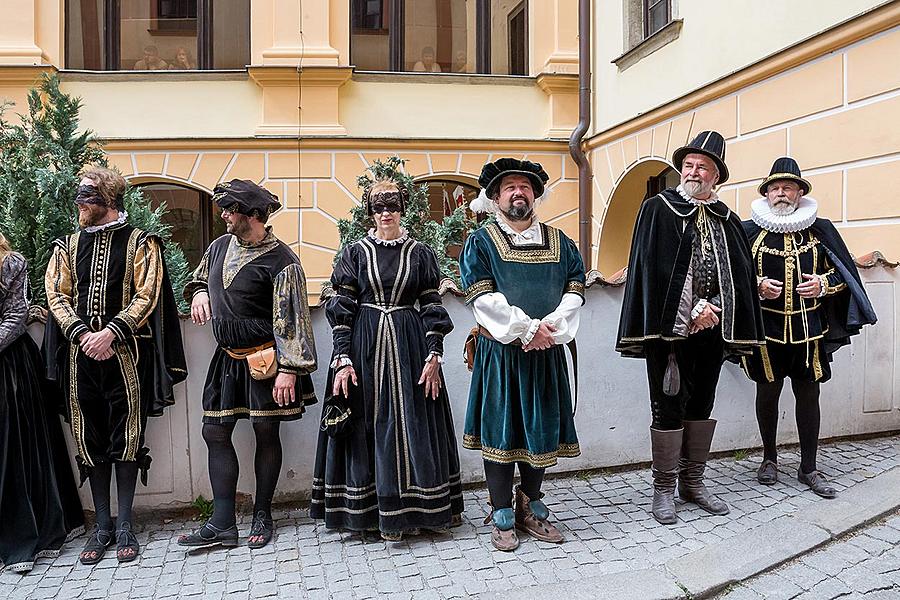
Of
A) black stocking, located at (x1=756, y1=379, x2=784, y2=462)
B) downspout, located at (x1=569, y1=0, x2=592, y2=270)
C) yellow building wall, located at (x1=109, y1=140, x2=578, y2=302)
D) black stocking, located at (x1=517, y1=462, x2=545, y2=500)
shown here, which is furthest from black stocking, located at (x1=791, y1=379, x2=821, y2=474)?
yellow building wall, located at (x1=109, y1=140, x2=578, y2=302)

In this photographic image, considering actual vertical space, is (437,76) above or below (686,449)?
above

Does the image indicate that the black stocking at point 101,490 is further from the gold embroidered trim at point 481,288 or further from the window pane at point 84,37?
the window pane at point 84,37

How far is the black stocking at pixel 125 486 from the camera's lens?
3.93 m

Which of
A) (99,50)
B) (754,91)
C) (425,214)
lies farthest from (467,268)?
(99,50)

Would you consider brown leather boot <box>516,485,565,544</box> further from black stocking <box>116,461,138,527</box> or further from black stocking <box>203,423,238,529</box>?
black stocking <box>116,461,138,527</box>

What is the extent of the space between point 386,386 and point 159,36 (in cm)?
863

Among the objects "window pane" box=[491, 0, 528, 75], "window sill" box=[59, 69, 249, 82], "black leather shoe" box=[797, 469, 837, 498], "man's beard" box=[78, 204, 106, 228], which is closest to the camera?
"man's beard" box=[78, 204, 106, 228]

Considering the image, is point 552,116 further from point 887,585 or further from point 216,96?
point 887,585

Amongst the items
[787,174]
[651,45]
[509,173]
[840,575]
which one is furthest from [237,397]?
[651,45]

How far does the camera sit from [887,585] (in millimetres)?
3340

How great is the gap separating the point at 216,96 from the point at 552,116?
4.45 meters

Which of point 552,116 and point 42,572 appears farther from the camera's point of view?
point 552,116

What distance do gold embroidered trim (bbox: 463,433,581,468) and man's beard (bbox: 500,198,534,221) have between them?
111 cm

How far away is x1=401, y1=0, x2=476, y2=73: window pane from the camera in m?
10.8
